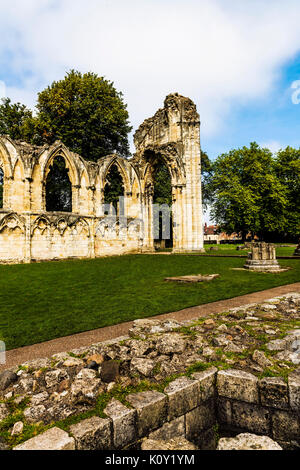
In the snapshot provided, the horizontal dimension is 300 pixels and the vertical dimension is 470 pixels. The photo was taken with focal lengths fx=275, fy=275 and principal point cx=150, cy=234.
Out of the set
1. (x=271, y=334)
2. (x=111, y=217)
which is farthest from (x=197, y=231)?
(x=271, y=334)

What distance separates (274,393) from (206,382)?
1.76ft

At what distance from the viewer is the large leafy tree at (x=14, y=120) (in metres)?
23.6

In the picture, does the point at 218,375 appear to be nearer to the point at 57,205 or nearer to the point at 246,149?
the point at 57,205

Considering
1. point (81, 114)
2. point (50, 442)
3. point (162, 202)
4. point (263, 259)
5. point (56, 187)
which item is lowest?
point (50, 442)

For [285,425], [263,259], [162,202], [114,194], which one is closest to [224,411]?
[285,425]

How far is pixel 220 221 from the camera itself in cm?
3431

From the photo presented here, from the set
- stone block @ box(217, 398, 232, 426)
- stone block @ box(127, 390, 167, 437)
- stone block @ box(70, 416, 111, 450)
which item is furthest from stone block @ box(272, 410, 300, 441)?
stone block @ box(70, 416, 111, 450)

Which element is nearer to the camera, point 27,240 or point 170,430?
point 170,430

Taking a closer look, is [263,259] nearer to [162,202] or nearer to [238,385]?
[238,385]

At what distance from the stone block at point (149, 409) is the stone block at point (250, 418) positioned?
721mm

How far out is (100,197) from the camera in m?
17.6

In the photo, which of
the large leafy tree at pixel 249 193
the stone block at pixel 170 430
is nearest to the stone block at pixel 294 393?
the stone block at pixel 170 430
